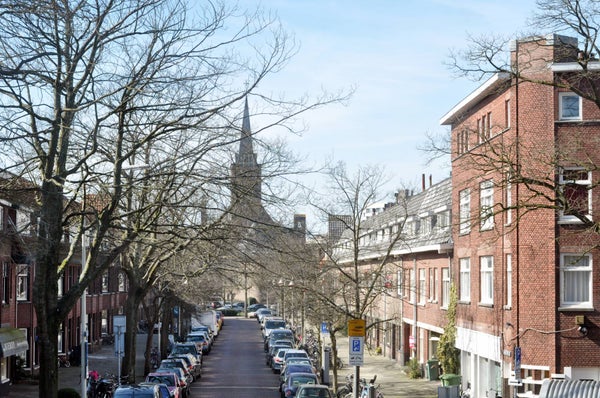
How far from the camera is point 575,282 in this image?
30203 mm

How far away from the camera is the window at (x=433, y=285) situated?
1746 inches

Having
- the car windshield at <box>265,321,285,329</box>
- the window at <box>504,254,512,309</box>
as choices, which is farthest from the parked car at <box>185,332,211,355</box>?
the window at <box>504,254,512,309</box>

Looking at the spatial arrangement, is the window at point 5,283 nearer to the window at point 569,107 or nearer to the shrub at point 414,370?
the shrub at point 414,370

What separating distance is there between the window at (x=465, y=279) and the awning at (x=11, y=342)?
1760 cm

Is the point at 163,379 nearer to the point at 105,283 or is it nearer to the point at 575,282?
the point at 575,282

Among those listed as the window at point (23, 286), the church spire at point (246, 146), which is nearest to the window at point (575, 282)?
the church spire at point (246, 146)

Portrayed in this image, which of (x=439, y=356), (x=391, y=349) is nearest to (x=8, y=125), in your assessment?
(x=439, y=356)

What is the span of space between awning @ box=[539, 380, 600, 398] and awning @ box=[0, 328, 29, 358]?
68.0ft

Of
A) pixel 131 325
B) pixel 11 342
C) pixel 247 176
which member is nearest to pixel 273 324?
pixel 131 325

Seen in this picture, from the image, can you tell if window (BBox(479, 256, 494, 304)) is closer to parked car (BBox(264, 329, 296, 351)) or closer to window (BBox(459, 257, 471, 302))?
window (BBox(459, 257, 471, 302))

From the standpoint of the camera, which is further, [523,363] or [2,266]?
[2,266]

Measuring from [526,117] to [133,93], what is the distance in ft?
55.5

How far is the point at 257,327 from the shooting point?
311ft

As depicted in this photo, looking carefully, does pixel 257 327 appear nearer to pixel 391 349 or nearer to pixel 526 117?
pixel 391 349
